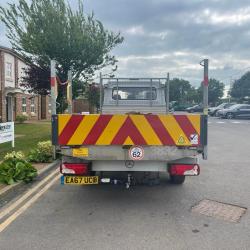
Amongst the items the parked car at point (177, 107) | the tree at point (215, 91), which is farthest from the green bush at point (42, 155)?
the tree at point (215, 91)

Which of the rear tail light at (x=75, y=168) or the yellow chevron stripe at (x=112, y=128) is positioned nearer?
the yellow chevron stripe at (x=112, y=128)

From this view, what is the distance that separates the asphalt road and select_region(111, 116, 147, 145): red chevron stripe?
3.68ft

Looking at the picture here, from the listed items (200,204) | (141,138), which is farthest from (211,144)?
(141,138)

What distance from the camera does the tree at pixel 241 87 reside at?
3250 inches

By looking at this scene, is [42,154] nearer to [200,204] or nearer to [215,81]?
[200,204]

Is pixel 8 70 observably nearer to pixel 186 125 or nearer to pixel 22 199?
pixel 22 199

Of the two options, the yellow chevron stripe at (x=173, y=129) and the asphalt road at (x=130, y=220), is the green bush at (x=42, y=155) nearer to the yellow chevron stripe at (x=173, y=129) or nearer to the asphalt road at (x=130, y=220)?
the asphalt road at (x=130, y=220)

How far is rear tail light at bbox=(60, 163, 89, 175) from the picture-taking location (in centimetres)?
553

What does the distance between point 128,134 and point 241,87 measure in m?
83.6

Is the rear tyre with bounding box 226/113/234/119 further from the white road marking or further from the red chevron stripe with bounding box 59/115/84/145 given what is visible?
the red chevron stripe with bounding box 59/115/84/145

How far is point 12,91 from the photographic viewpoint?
91.5ft

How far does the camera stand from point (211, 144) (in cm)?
1502

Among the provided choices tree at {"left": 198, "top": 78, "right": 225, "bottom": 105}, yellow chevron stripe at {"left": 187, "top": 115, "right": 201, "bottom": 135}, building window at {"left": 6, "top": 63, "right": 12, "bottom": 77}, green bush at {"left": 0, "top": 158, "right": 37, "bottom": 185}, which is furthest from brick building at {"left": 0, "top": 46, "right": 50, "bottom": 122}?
tree at {"left": 198, "top": 78, "right": 225, "bottom": 105}

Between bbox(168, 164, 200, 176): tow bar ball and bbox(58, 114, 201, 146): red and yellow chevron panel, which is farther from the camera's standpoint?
bbox(168, 164, 200, 176): tow bar ball
